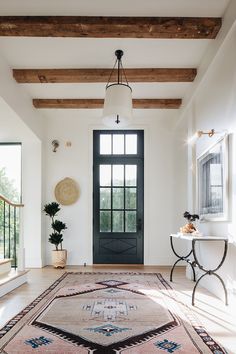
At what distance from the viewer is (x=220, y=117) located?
3869mm

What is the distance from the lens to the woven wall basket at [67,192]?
262 inches

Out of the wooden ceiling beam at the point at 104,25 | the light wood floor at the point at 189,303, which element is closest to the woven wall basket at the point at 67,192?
the light wood floor at the point at 189,303

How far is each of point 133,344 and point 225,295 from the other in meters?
1.43

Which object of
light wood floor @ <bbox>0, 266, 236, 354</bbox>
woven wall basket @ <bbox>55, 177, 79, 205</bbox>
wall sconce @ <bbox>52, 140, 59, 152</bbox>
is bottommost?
light wood floor @ <bbox>0, 266, 236, 354</bbox>

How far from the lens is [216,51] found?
12.2ft

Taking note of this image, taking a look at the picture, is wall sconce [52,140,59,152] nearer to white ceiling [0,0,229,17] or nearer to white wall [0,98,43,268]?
white wall [0,98,43,268]

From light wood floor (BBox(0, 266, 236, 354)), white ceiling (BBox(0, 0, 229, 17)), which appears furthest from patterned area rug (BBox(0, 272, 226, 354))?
white ceiling (BBox(0, 0, 229, 17))

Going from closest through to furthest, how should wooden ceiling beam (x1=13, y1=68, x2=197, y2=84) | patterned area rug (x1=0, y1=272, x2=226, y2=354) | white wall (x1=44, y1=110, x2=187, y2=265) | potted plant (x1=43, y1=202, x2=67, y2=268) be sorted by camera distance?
patterned area rug (x1=0, y1=272, x2=226, y2=354), wooden ceiling beam (x1=13, y1=68, x2=197, y2=84), potted plant (x1=43, y1=202, x2=67, y2=268), white wall (x1=44, y1=110, x2=187, y2=265)

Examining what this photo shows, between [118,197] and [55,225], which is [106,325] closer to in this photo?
[55,225]

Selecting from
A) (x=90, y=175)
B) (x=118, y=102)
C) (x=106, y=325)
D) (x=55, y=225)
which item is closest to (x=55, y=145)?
(x=90, y=175)

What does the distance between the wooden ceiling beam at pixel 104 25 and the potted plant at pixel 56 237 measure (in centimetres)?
339

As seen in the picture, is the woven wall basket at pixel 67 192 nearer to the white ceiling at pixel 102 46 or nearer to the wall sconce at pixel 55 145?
the wall sconce at pixel 55 145

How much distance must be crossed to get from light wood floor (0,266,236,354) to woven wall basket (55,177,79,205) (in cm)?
137

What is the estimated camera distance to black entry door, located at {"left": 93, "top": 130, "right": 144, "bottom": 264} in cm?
665
